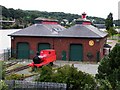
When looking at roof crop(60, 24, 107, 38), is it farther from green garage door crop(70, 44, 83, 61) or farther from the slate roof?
green garage door crop(70, 44, 83, 61)

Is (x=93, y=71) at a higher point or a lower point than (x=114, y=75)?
lower

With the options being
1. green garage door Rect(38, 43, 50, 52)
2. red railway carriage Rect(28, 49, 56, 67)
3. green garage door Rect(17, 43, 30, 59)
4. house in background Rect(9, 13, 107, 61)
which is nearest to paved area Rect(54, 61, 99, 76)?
house in background Rect(9, 13, 107, 61)

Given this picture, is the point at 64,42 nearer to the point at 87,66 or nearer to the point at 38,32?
the point at 38,32

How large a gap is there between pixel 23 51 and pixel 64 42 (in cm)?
463

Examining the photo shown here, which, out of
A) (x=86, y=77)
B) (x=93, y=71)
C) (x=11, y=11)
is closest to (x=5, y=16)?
(x=11, y=11)

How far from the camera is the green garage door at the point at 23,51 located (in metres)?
32.2

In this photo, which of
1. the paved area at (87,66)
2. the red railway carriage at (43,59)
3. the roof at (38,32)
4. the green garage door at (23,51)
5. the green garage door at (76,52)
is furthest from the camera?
the green garage door at (23,51)

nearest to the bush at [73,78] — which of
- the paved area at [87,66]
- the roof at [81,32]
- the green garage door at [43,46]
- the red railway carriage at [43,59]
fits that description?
the red railway carriage at [43,59]

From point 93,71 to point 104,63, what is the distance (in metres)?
11.6

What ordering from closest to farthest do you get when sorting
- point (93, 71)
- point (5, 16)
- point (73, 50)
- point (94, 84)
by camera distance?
point (94, 84) < point (93, 71) < point (73, 50) < point (5, 16)

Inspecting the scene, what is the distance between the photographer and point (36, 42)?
1264 inches

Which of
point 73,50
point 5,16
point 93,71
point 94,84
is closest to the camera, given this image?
point 94,84

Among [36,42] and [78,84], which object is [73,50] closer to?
[36,42]

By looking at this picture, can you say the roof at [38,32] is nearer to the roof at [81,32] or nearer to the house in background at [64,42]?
the house in background at [64,42]
